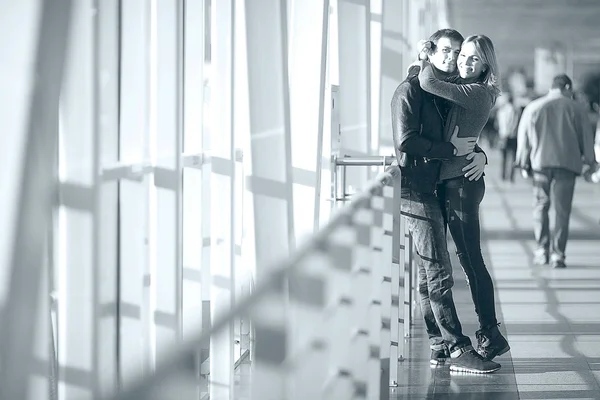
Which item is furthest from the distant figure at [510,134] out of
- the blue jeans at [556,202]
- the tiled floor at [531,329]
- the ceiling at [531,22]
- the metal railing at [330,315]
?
the metal railing at [330,315]

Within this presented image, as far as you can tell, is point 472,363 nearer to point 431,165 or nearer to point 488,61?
point 431,165

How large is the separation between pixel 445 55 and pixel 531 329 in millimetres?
1447

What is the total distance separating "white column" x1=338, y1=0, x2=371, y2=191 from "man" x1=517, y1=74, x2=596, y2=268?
1464 millimetres

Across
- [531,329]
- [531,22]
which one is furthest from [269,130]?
[531,22]

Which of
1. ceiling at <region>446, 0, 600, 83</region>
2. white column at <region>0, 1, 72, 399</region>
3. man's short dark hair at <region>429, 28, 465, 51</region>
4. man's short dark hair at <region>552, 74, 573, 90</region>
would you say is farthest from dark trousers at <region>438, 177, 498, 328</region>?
ceiling at <region>446, 0, 600, 83</region>

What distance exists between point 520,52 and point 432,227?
35979 millimetres

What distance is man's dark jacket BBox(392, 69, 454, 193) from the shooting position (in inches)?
129

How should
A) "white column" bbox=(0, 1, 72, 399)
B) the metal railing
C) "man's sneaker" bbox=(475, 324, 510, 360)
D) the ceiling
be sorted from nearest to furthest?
1. the metal railing
2. "white column" bbox=(0, 1, 72, 399)
3. "man's sneaker" bbox=(475, 324, 510, 360)
4. the ceiling

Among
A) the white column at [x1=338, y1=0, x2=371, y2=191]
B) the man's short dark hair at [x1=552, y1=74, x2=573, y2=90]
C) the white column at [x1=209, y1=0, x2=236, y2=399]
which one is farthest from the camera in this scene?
the man's short dark hair at [x1=552, y1=74, x2=573, y2=90]

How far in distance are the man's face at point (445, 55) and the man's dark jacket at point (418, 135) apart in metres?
0.09

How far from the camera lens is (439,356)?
11.8 ft

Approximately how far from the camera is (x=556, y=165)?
6.07 metres

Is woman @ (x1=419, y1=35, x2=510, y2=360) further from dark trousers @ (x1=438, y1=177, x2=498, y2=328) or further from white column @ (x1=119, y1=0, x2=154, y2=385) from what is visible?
white column @ (x1=119, y1=0, x2=154, y2=385)

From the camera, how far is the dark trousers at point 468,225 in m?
3.37
